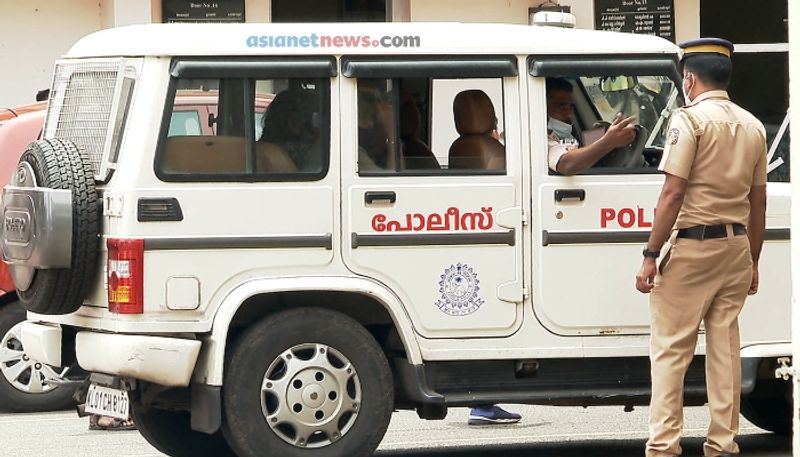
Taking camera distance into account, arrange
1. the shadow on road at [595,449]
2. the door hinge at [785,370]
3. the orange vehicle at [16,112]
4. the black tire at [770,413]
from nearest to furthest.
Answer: the door hinge at [785,370]
the shadow on road at [595,449]
the black tire at [770,413]
the orange vehicle at [16,112]

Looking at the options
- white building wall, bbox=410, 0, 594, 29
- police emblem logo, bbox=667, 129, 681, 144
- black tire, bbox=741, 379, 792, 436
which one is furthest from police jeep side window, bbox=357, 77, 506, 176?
white building wall, bbox=410, 0, 594, 29

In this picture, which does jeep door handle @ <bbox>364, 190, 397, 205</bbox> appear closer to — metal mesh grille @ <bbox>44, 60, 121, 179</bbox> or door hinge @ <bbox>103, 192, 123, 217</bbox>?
door hinge @ <bbox>103, 192, 123, 217</bbox>

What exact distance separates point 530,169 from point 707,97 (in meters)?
0.89

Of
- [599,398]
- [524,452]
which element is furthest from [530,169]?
[524,452]

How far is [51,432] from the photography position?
1045cm

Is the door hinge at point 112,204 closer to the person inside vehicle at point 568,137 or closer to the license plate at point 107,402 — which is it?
the license plate at point 107,402

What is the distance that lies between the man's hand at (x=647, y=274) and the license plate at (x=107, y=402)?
92.2 inches

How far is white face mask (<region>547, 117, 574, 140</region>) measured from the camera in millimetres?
8266

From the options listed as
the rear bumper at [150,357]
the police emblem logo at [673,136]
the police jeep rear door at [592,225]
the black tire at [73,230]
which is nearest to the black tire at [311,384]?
the rear bumper at [150,357]

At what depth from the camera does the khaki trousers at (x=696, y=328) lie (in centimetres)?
764

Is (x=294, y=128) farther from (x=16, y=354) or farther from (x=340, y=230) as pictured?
(x=16, y=354)

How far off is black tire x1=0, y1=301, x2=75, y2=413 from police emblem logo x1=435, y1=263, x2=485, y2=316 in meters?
4.05

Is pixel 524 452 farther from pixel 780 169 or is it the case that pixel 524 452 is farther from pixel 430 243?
pixel 780 169

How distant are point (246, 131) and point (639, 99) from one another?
1929mm
